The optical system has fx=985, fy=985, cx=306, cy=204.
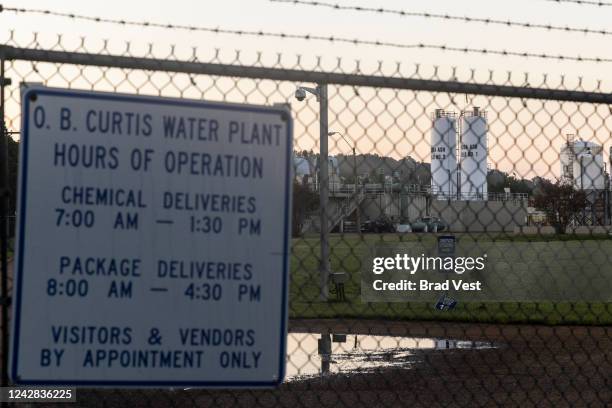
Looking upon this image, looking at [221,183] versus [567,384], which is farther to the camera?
[567,384]


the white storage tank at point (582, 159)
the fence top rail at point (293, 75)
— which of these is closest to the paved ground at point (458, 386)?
the white storage tank at point (582, 159)

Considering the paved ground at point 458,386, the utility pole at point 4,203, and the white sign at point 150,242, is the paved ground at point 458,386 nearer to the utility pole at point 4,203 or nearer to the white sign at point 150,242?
the utility pole at point 4,203

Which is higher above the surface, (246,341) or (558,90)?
(558,90)

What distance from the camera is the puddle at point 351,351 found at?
10.9 metres

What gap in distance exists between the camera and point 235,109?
11.5 ft

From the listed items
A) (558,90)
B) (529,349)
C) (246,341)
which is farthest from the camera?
(529,349)

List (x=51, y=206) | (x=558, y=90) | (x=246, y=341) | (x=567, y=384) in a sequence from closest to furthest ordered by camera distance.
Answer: (x=51, y=206)
(x=246, y=341)
(x=558, y=90)
(x=567, y=384)

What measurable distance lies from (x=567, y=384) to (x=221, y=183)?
7302 millimetres

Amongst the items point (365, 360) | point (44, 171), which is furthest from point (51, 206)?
point (365, 360)

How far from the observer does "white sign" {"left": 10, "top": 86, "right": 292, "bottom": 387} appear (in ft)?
10.9

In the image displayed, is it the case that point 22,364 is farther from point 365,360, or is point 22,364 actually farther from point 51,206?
point 365,360

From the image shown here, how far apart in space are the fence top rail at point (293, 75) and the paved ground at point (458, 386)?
3280 mm

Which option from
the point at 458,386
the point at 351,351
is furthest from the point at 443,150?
the point at 351,351

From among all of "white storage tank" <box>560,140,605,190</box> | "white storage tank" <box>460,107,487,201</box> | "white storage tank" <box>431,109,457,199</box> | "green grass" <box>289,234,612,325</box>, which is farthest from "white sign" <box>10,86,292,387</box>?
"green grass" <box>289,234,612,325</box>
